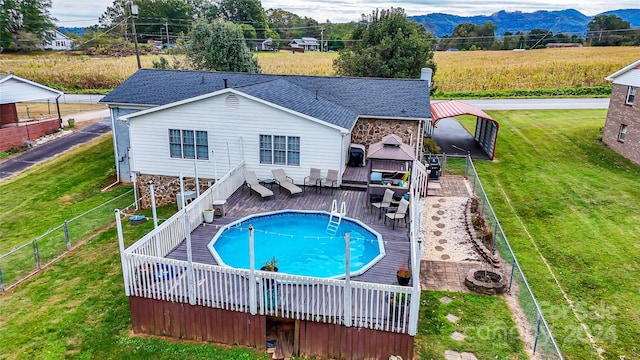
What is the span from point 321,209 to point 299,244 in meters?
2.29

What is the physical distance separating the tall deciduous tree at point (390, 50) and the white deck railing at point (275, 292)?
2603 centimetres

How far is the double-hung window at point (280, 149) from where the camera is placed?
53.9ft

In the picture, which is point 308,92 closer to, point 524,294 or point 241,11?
point 524,294

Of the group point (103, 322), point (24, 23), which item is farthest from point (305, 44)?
point (103, 322)

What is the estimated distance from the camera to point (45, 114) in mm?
33250

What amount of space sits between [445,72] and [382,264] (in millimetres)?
42781

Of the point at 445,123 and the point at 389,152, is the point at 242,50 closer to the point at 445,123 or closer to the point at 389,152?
the point at 445,123

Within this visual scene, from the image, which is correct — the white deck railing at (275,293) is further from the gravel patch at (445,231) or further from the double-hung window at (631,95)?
the double-hung window at (631,95)

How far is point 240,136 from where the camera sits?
1658 centimetres

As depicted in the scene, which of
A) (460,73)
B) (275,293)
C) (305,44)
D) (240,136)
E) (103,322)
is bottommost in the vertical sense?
(103,322)

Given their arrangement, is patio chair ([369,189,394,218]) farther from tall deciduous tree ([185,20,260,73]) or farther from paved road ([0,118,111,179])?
tall deciduous tree ([185,20,260,73])

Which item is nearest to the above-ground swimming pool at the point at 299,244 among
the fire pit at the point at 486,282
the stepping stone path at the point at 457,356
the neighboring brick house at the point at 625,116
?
the fire pit at the point at 486,282

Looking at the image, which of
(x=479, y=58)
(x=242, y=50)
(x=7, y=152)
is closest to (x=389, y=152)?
(x=7, y=152)

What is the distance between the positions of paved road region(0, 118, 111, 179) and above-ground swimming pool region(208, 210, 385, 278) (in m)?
16.8
